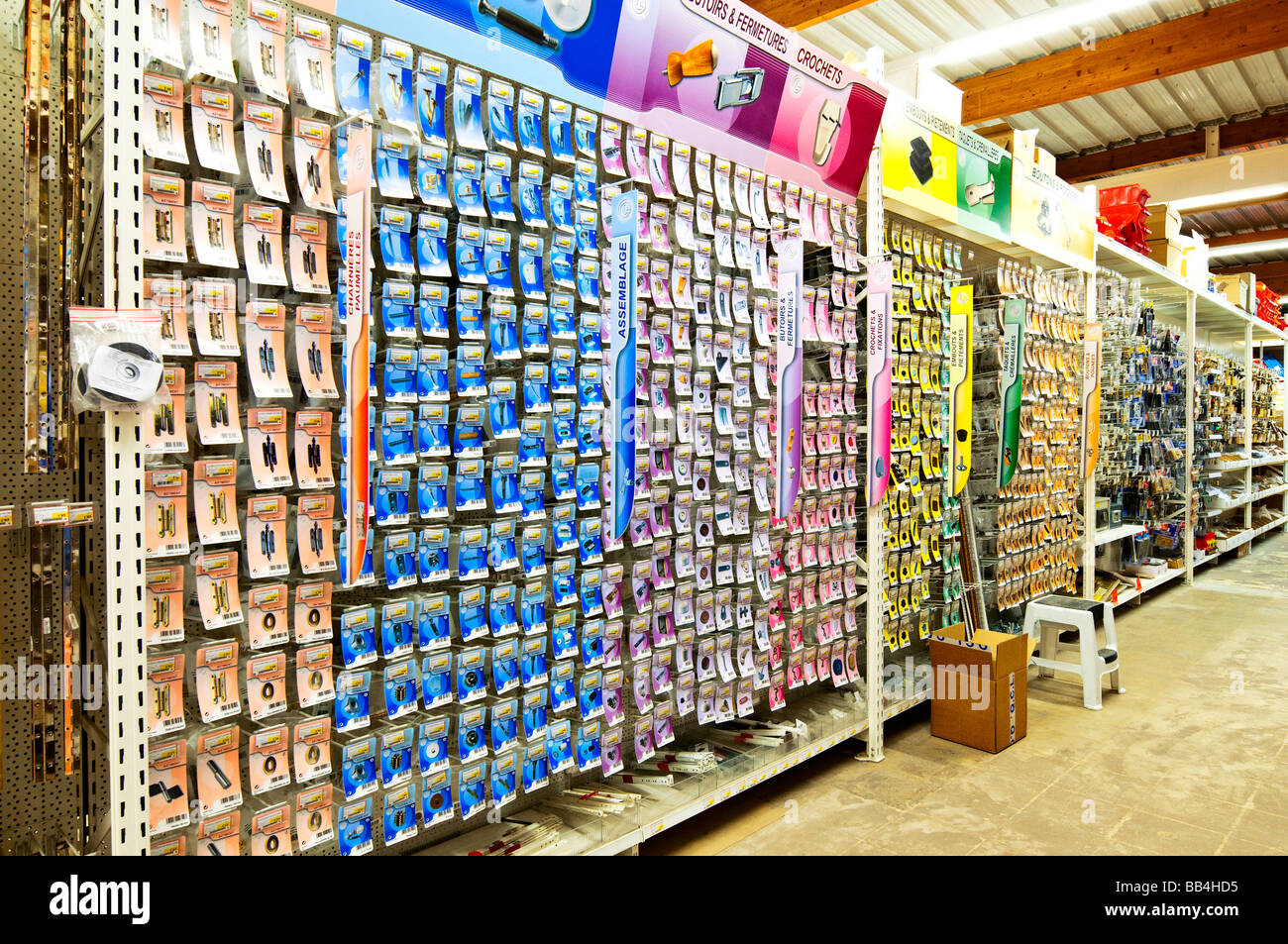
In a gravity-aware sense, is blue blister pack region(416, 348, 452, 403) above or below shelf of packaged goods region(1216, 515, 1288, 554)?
above

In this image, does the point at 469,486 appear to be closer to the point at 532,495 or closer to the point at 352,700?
the point at 532,495

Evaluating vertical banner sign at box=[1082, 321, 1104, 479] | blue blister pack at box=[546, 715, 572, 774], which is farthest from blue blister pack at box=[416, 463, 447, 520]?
vertical banner sign at box=[1082, 321, 1104, 479]

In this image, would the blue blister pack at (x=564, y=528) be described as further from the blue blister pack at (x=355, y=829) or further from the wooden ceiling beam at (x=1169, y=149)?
the wooden ceiling beam at (x=1169, y=149)

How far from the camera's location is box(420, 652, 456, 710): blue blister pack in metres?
2.47

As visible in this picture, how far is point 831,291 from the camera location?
394 centimetres

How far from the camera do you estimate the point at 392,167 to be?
7.73 ft

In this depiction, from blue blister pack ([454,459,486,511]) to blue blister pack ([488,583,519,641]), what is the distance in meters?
0.29

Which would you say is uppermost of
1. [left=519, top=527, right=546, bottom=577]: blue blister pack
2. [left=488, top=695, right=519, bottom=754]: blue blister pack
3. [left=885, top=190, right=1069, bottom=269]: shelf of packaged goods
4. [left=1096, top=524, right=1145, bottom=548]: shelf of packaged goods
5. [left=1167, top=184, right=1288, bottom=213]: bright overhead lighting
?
[left=1167, top=184, right=1288, bottom=213]: bright overhead lighting

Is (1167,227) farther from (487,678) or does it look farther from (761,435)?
(487,678)

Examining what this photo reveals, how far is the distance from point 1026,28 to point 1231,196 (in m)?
5.52

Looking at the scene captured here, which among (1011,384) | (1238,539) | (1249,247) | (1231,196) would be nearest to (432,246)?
(1011,384)

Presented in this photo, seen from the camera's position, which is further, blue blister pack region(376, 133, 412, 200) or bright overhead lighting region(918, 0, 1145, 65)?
bright overhead lighting region(918, 0, 1145, 65)

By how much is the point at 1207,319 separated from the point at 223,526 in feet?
41.2

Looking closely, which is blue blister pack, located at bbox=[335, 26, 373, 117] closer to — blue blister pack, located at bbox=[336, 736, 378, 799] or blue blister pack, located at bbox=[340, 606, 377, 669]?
blue blister pack, located at bbox=[340, 606, 377, 669]
